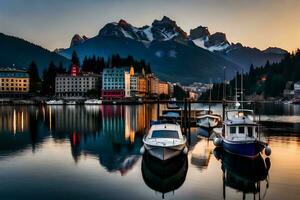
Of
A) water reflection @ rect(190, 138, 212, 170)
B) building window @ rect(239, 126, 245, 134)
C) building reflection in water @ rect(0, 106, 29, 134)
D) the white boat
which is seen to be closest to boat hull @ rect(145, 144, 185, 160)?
the white boat

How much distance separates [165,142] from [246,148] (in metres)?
8.63

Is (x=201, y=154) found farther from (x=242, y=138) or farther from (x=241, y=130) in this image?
(x=242, y=138)

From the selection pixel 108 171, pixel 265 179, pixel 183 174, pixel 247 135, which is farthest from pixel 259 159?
pixel 108 171

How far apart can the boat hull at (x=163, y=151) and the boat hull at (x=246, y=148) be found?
6.65m

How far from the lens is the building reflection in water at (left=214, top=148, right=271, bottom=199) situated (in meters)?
32.6

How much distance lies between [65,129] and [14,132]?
983cm

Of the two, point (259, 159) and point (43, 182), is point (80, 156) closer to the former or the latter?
point (43, 182)

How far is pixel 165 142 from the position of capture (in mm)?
39875

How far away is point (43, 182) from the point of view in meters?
34.1

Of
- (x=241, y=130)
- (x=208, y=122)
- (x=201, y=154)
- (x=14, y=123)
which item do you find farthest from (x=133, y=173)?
(x=14, y=123)

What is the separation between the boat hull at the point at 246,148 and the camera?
41125 mm

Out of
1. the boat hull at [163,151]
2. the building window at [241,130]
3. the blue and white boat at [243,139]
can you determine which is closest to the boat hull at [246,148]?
the blue and white boat at [243,139]

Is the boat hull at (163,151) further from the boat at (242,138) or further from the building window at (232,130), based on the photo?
the building window at (232,130)

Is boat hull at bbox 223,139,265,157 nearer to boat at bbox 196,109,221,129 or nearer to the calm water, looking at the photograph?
the calm water
